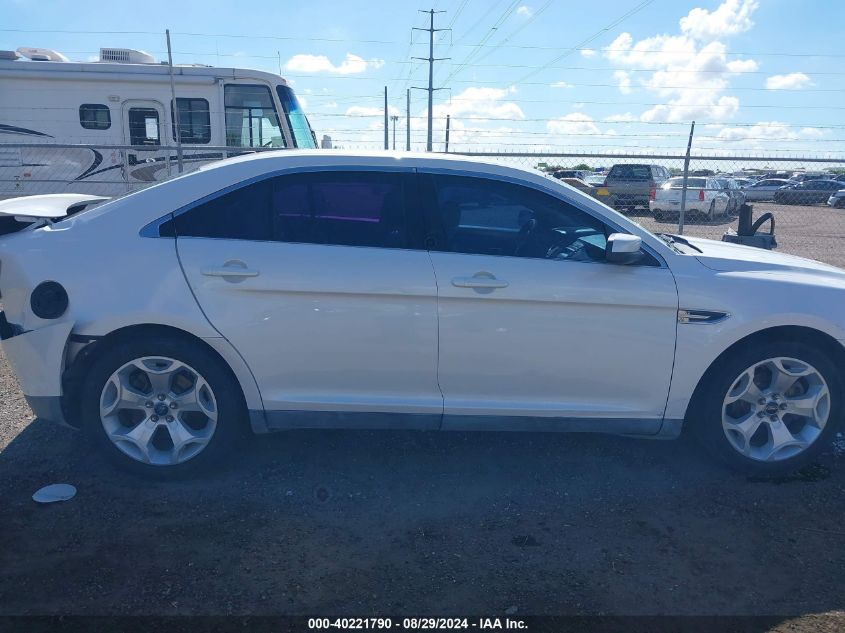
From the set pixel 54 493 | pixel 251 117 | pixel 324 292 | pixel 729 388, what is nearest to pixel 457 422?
pixel 324 292

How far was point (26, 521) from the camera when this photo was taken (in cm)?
341

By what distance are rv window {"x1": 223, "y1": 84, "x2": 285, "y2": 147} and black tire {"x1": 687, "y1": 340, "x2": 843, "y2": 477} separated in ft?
29.7

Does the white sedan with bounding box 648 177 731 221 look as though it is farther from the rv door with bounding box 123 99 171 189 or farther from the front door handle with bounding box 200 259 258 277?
the front door handle with bounding box 200 259 258 277

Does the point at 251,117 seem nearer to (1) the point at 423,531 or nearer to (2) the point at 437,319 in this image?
(2) the point at 437,319

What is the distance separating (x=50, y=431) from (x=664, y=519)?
3706 millimetres

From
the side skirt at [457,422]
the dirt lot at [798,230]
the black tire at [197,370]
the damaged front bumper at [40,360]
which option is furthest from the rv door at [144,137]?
the side skirt at [457,422]

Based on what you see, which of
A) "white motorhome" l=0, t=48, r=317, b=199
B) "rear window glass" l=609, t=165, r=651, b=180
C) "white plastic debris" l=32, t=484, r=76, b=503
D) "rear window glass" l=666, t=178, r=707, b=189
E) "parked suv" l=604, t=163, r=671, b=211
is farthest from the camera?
"rear window glass" l=609, t=165, r=651, b=180

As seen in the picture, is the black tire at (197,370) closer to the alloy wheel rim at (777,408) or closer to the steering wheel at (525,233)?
the steering wheel at (525,233)

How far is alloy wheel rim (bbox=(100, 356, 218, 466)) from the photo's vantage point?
12.2 feet

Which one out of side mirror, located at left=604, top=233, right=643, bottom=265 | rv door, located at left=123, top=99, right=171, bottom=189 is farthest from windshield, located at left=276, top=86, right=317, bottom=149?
side mirror, located at left=604, top=233, right=643, bottom=265

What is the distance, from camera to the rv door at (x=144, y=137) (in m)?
11.5

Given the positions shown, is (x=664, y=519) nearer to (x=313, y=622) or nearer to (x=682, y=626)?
(x=682, y=626)

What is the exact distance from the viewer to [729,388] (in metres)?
3.85

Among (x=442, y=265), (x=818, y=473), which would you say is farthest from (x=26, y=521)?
(x=818, y=473)
